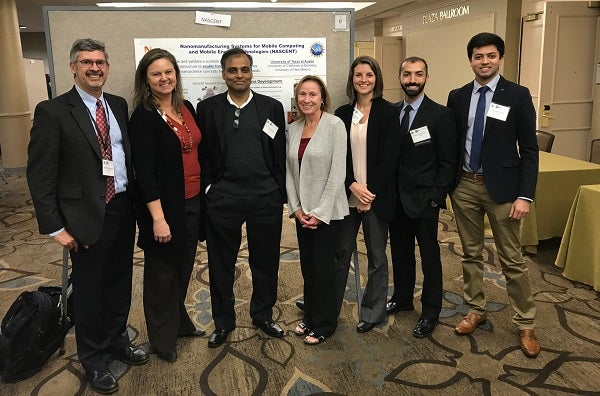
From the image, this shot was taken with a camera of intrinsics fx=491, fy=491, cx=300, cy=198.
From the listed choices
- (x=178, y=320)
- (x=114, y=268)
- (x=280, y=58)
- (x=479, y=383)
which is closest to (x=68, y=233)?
(x=114, y=268)

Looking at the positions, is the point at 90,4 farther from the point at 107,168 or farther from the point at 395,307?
the point at 395,307

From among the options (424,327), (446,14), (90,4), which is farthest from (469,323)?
(90,4)

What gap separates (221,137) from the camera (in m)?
2.43

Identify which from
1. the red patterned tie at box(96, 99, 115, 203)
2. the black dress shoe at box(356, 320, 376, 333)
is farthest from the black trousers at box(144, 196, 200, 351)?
the black dress shoe at box(356, 320, 376, 333)

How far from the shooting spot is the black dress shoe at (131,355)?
2523mm

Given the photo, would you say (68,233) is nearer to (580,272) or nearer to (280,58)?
(280,58)

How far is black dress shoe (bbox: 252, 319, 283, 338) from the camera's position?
2.78 meters

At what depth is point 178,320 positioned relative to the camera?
2.60 metres

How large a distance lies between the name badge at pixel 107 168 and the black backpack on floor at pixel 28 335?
83 cm

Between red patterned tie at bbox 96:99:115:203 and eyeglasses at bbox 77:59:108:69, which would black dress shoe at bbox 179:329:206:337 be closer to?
red patterned tie at bbox 96:99:115:203

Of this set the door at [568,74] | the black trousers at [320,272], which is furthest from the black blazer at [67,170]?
the door at [568,74]

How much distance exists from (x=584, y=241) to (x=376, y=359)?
1.92 m

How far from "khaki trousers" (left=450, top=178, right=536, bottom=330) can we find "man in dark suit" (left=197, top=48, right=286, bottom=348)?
991 millimetres

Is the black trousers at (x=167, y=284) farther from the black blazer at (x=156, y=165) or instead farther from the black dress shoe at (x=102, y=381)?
the black dress shoe at (x=102, y=381)
